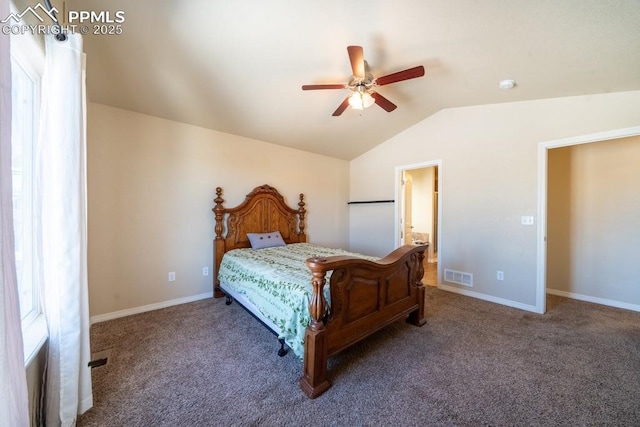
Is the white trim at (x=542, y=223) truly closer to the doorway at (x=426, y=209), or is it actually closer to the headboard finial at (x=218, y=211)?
the doorway at (x=426, y=209)

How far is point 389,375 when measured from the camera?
1.83 meters

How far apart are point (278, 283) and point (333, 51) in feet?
7.14

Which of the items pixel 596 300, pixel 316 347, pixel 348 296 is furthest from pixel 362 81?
pixel 596 300

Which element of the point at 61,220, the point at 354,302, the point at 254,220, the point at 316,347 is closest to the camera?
the point at 61,220

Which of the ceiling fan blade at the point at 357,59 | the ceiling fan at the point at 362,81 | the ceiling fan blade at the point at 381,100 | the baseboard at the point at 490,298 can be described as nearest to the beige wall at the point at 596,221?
the baseboard at the point at 490,298

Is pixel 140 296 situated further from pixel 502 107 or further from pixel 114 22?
pixel 502 107

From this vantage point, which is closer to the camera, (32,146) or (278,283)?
(32,146)

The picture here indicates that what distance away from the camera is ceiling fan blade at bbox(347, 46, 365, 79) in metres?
1.84

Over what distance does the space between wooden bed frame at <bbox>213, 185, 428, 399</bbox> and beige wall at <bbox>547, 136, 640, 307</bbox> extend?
2724 millimetres

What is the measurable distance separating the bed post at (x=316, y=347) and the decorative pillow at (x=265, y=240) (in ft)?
6.75

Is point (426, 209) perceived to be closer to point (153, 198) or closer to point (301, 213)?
point (301, 213)

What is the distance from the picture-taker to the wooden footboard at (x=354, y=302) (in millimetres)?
1647

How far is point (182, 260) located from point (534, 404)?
12.0 ft

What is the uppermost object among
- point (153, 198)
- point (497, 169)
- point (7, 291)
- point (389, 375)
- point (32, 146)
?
point (497, 169)
